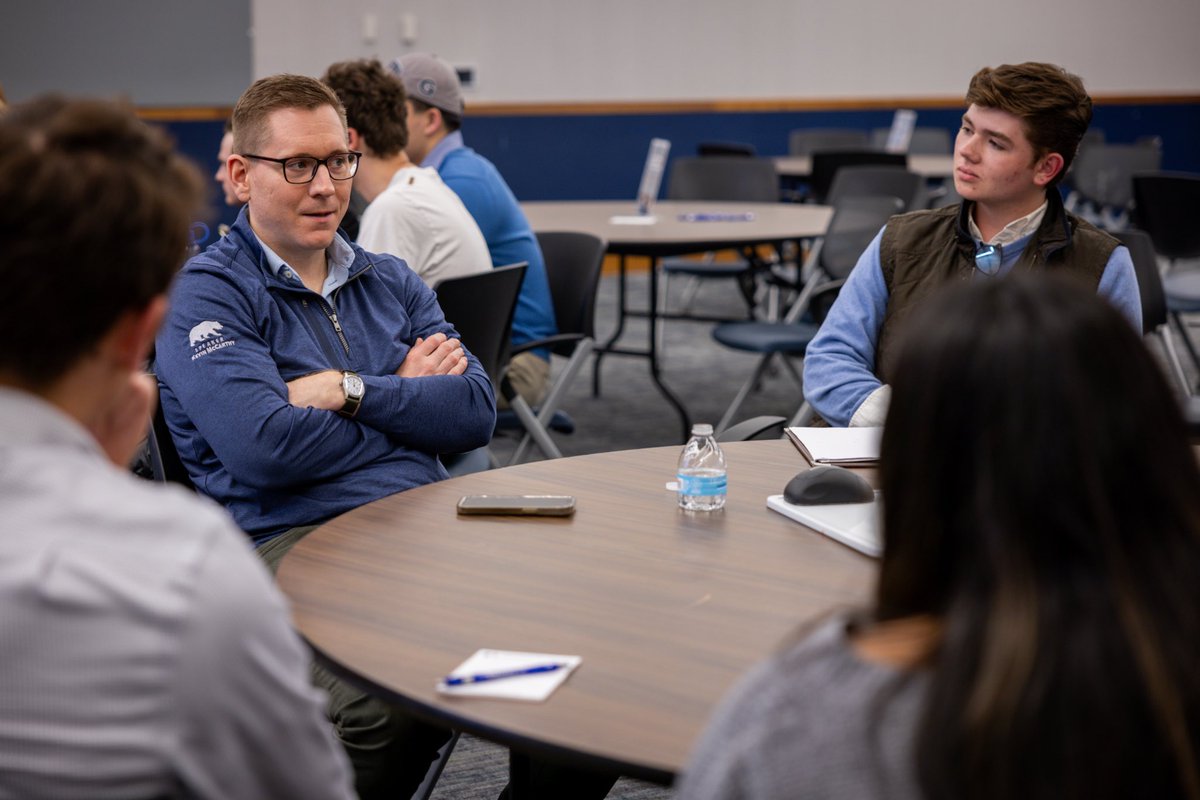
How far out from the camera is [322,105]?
2.54 meters

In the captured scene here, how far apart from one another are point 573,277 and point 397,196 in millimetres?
872

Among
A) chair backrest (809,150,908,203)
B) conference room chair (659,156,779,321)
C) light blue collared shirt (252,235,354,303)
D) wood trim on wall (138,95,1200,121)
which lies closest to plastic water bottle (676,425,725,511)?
light blue collared shirt (252,235,354,303)

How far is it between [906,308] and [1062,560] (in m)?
2.01

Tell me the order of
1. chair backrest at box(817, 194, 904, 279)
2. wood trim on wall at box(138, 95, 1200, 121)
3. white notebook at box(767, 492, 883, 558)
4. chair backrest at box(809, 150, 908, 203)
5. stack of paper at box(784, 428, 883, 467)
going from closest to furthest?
white notebook at box(767, 492, 883, 558) < stack of paper at box(784, 428, 883, 467) < chair backrest at box(817, 194, 904, 279) < chair backrest at box(809, 150, 908, 203) < wood trim on wall at box(138, 95, 1200, 121)

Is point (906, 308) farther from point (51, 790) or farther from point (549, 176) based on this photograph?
point (549, 176)

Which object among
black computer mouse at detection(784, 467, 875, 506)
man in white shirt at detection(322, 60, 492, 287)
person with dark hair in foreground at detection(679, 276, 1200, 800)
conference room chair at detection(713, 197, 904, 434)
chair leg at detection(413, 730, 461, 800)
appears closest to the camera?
person with dark hair in foreground at detection(679, 276, 1200, 800)

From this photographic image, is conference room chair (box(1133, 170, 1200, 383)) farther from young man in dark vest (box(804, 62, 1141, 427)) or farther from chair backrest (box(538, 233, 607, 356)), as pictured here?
young man in dark vest (box(804, 62, 1141, 427))

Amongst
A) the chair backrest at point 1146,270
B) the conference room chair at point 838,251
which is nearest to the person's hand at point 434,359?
the chair backrest at point 1146,270

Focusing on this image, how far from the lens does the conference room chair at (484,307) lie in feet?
10.3

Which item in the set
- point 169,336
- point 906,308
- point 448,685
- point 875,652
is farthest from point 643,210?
point 875,652

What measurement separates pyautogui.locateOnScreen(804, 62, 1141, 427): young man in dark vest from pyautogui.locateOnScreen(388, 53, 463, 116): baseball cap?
201 centimetres

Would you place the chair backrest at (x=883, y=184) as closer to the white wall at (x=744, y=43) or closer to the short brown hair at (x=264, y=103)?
the short brown hair at (x=264, y=103)

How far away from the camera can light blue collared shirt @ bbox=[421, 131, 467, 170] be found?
425 cm

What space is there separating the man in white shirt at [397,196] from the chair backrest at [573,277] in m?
0.53
